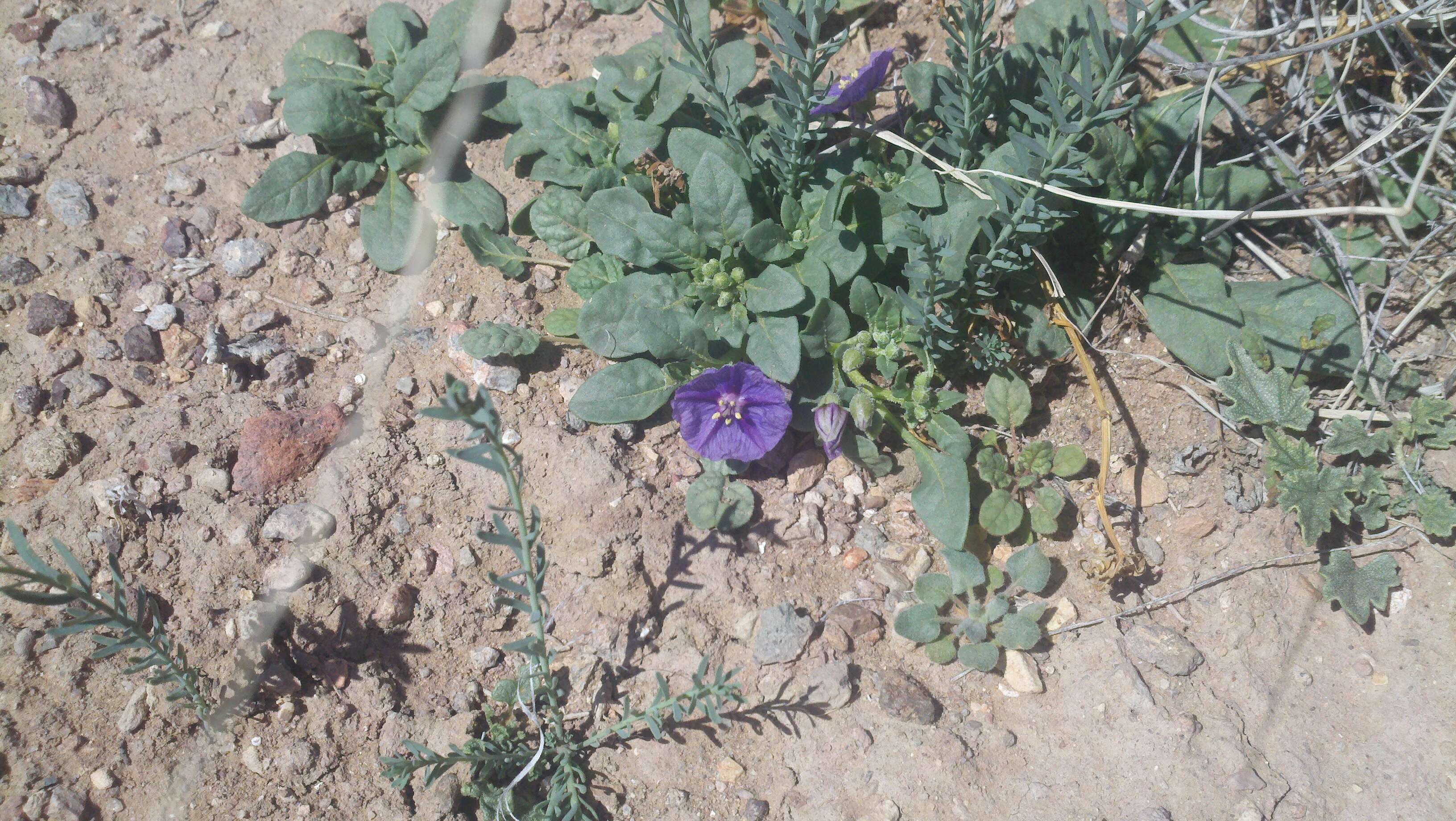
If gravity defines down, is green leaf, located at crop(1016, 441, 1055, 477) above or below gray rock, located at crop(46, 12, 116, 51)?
below

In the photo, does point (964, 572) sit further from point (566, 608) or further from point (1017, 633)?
point (566, 608)

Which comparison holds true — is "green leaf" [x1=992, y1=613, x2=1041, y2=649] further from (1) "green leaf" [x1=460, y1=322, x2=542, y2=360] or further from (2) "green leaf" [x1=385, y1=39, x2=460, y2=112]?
(2) "green leaf" [x1=385, y1=39, x2=460, y2=112]

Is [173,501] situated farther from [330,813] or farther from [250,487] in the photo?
[330,813]

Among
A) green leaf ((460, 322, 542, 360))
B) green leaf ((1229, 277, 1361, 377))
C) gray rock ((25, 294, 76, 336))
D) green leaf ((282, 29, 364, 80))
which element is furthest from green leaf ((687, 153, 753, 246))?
gray rock ((25, 294, 76, 336))

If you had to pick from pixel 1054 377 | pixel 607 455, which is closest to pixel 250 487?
pixel 607 455

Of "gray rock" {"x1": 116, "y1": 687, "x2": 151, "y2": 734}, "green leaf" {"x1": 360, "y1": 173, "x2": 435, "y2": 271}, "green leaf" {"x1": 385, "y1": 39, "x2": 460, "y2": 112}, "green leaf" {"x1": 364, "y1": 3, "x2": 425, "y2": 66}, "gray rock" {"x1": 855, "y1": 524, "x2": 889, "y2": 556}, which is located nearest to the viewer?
"gray rock" {"x1": 116, "y1": 687, "x2": 151, "y2": 734}

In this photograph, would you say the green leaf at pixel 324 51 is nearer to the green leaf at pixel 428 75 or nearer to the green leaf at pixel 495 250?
the green leaf at pixel 428 75
